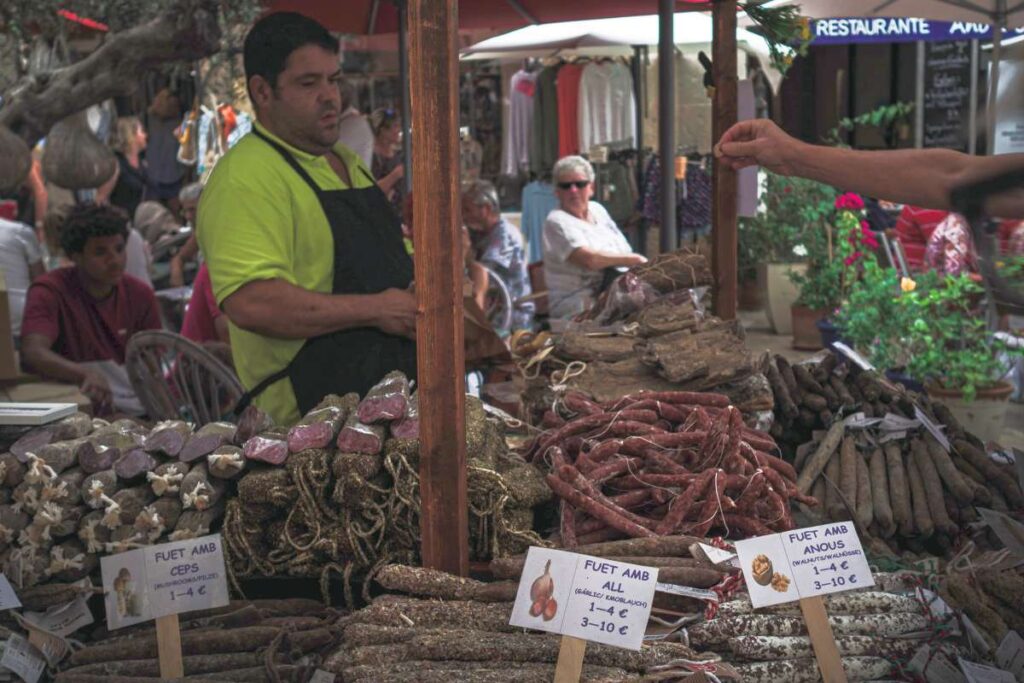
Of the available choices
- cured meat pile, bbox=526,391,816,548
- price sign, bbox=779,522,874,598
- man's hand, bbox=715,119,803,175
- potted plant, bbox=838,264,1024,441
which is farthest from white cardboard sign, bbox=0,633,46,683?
potted plant, bbox=838,264,1024,441

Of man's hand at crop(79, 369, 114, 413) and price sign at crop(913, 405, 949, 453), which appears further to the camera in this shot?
man's hand at crop(79, 369, 114, 413)

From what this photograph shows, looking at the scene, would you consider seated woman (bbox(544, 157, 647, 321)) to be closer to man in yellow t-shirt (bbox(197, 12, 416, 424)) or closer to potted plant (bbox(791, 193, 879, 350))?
potted plant (bbox(791, 193, 879, 350))

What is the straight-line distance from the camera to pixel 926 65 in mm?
13094

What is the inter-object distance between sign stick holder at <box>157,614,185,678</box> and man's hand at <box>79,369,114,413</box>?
134 inches

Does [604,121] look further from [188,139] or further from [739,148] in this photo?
[739,148]

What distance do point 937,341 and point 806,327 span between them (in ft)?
14.1

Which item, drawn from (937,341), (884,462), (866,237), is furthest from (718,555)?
(866,237)

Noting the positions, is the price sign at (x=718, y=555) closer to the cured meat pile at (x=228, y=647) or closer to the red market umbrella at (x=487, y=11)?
the cured meat pile at (x=228, y=647)

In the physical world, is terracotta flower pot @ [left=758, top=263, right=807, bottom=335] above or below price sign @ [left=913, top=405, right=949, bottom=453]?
below

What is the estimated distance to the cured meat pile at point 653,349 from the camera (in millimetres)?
3949

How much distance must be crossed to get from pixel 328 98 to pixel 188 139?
9672 millimetres

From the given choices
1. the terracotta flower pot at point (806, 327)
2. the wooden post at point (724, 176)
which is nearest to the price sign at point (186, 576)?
the wooden post at point (724, 176)

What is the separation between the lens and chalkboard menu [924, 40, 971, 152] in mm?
12633

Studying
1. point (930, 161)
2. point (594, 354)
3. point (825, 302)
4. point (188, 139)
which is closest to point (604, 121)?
point (825, 302)
